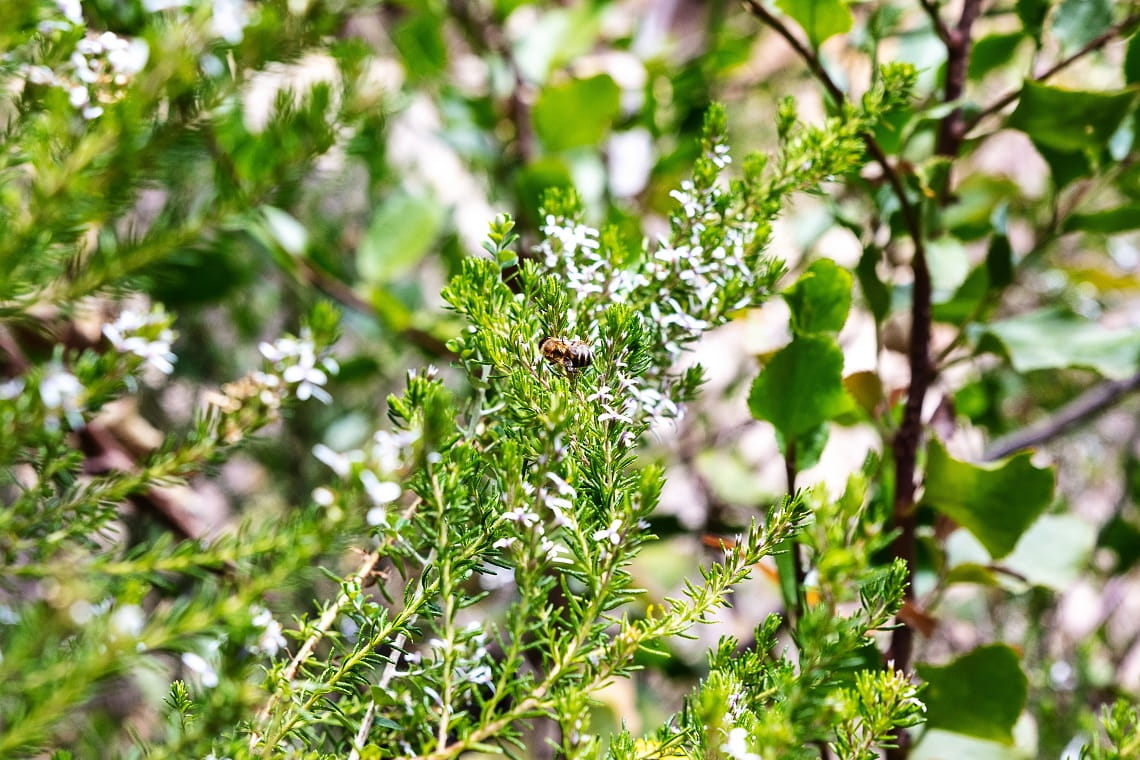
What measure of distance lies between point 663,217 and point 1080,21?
31 cm

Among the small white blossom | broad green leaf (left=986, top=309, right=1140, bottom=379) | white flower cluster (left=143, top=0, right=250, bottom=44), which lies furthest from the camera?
broad green leaf (left=986, top=309, right=1140, bottom=379)

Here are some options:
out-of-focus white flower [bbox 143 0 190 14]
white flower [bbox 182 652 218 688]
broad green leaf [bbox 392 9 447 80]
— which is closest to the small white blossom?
white flower [bbox 182 652 218 688]

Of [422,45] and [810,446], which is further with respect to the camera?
[422,45]

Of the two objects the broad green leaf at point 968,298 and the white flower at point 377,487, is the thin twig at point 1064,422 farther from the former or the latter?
the white flower at point 377,487

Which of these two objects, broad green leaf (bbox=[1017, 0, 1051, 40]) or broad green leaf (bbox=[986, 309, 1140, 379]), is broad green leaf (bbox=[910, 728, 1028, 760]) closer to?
broad green leaf (bbox=[986, 309, 1140, 379])

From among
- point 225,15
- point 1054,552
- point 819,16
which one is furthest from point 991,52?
point 225,15

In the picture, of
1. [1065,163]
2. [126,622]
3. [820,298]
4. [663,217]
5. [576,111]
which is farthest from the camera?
[663,217]

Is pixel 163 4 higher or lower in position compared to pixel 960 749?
higher

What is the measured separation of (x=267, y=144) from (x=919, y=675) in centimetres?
33

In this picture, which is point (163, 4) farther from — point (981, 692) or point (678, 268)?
point (981, 692)

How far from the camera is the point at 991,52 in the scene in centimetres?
47

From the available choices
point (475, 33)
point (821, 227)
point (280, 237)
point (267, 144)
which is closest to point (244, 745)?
point (267, 144)

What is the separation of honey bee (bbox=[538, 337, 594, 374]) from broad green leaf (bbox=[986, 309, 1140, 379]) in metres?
0.25

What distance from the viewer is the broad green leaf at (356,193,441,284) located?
61 cm
